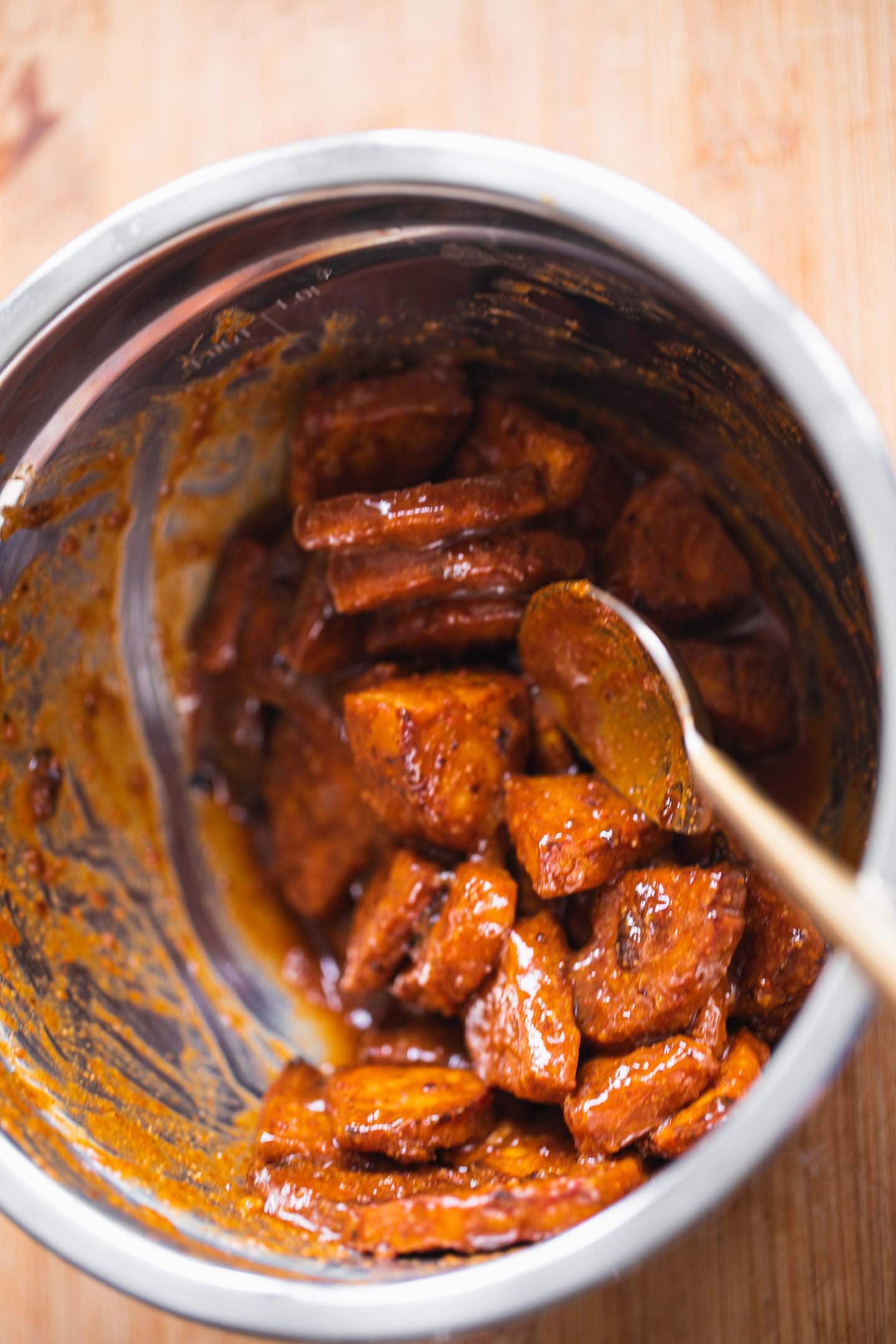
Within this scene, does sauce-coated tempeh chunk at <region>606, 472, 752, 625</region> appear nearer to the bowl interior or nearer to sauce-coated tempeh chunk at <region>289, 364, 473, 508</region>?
the bowl interior

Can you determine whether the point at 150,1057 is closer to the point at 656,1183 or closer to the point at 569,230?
the point at 656,1183

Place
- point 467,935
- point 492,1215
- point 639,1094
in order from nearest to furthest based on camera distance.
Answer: point 492,1215 < point 639,1094 < point 467,935

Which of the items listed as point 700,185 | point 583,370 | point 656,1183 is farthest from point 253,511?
point 656,1183

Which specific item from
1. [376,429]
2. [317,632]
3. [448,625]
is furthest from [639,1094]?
[376,429]

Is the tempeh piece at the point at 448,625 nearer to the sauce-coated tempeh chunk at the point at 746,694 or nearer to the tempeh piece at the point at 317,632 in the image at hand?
the tempeh piece at the point at 317,632

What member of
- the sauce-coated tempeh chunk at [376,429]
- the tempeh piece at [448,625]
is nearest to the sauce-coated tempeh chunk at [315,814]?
the tempeh piece at [448,625]

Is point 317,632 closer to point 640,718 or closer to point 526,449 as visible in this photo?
point 526,449
